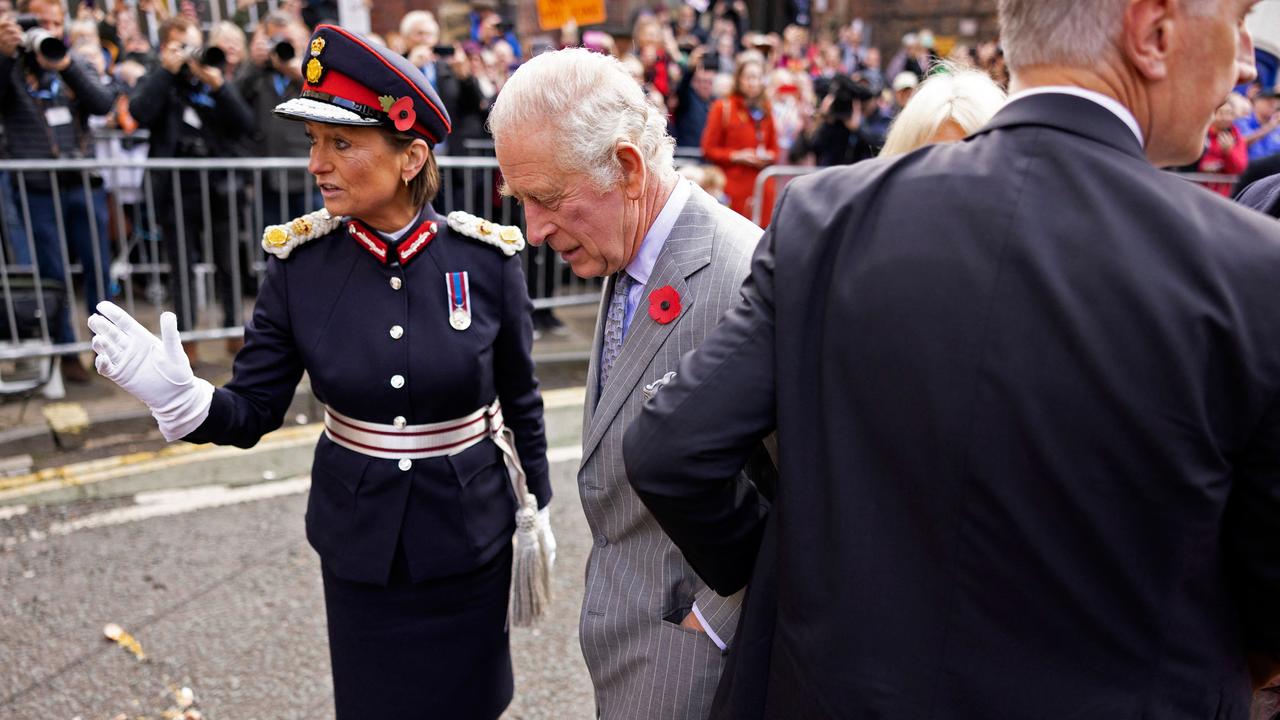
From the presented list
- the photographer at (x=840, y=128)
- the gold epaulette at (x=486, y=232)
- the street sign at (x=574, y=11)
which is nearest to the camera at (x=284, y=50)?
the street sign at (x=574, y=11)

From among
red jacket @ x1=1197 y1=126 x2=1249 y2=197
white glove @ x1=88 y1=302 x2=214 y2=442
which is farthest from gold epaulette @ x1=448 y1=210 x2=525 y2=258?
Result: red jacket @ x1=1197 y1=126 x2=1249 y2=197

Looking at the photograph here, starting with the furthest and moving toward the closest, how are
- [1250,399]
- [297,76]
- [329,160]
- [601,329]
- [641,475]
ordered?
[297,76] < [329,160] < [601,329] < [641,475] < [1250,399]

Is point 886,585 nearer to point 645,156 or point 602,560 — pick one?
point 602,560

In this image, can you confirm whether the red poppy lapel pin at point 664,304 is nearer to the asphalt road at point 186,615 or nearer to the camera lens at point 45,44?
the asphalt road at point 186,615

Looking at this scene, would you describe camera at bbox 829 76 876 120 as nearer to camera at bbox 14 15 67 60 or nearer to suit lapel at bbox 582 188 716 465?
camera at bbox 14 15 67 60

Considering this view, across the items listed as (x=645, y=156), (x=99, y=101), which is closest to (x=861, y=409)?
(x=645, y=156)

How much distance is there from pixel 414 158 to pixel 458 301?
37 centimetres

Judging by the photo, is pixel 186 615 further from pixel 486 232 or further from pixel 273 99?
pixel 273 99

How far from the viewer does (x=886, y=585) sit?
1.22 metres

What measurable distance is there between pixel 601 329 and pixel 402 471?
2.27 ft

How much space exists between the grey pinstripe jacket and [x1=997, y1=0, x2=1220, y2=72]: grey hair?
706 millimetres

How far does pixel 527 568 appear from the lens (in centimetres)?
262

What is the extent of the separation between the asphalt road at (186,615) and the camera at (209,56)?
2.90 metres

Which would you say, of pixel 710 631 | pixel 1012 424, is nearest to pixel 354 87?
pixel 710 631
